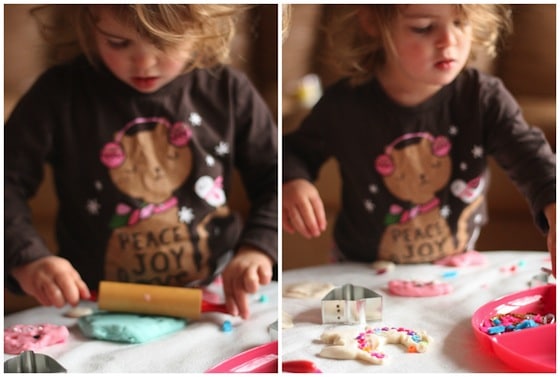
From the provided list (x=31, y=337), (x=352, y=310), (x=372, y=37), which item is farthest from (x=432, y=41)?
(x=31, y=337)

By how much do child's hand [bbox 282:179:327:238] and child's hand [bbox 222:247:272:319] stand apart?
0.06 m

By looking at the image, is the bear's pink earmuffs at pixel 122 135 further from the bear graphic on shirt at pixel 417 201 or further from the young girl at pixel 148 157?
the bear graphic on shirt at pixel 417 201

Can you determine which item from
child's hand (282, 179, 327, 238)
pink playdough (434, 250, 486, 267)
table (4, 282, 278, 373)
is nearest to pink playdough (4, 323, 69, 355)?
table (4, 282, 278, 373)

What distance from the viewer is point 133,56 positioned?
870 millimetres

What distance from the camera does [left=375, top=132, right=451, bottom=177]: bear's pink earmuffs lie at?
0.98m

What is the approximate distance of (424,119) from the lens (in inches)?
38.6

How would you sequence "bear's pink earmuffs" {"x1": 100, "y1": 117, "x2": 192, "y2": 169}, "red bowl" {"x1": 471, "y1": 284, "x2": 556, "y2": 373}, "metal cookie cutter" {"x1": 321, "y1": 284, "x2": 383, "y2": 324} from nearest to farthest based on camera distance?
"red bowl" {"x1": 471, "y1": 284, "x2": 556, "y2": 373} < "metal cookie cutter" {"x1": 321, "y1": 284, "x2": 383, "y2": 324} < "bear's pink earmuffs" {"x1": 100, "y1": 117, "x2": 192, "y2": 169}

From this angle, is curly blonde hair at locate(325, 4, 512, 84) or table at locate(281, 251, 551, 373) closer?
table at locate(281, 251, 551, 373)

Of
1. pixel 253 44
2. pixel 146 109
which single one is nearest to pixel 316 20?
pixel 253 44

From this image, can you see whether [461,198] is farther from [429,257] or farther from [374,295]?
[374,295]

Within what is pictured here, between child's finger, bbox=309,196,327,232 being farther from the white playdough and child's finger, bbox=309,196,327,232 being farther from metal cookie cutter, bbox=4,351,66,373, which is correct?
metal cookie cutter, bbox=4,351,66,373

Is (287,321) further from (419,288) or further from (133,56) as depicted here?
(133,56)

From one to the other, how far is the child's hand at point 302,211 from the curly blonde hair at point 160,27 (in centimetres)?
21

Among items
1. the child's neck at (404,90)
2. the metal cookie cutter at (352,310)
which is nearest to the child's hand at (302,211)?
the metal cookie cutter at (352,310)
